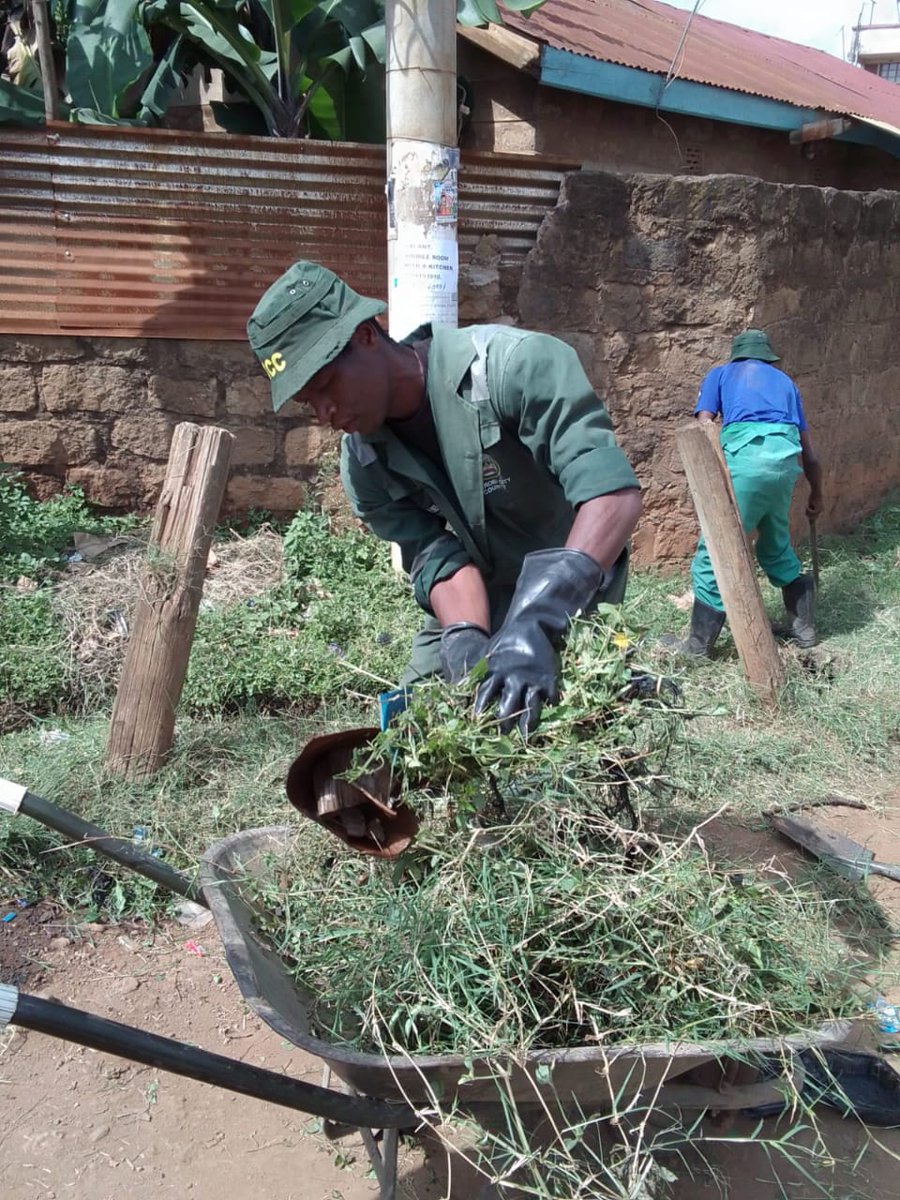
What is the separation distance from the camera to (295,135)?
6211 millimetres

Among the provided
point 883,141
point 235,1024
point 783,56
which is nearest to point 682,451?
point 235,1024

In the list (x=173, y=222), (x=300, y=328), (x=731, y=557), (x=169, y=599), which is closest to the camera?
(x=300, y=328)

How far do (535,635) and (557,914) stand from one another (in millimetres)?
549

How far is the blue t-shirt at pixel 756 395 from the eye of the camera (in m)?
5.52

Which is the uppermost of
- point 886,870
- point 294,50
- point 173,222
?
point 294,50

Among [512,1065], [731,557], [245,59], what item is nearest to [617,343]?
[731,557]

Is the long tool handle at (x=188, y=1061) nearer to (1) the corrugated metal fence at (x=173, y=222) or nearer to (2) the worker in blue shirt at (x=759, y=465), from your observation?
(2) the worker in blue shirt at (x=759, y=465)

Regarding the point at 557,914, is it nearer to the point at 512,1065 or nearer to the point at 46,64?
the point at 512,1065

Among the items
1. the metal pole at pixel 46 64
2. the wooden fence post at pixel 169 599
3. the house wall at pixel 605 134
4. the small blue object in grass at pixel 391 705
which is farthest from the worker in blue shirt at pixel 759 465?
the metal pole at pixel 46 64

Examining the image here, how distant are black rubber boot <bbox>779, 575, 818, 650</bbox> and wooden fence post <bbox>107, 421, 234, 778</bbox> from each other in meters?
3.60

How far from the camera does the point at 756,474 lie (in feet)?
17.9

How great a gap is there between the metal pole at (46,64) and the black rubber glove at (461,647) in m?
4.13

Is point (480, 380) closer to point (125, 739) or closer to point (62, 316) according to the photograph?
point (125, 739)

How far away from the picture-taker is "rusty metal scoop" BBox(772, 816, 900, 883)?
3.58 metres
